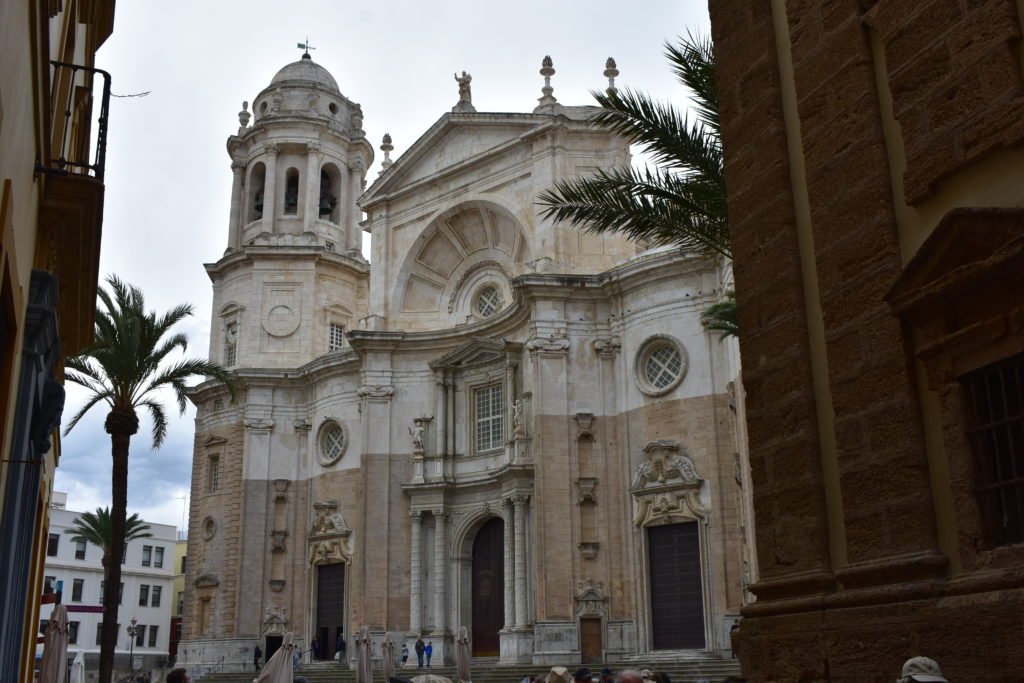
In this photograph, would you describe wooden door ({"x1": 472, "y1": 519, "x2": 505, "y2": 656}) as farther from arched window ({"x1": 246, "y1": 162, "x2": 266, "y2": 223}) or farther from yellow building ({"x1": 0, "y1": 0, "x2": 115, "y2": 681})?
yellow building ({"x1": 0, "y1": 0, "x2": 115, "y2": 681})

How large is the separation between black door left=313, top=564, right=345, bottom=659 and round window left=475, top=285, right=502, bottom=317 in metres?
10.6

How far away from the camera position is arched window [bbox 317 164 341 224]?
4609cm

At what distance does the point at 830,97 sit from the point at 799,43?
2.35 ft

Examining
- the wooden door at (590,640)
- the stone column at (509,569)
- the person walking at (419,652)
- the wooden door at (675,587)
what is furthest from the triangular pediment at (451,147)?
the person walking at (419,652)

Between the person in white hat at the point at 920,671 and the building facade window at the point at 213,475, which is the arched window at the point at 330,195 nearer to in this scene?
the building facade window at the point at 213,475

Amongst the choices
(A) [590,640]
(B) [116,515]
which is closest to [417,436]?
(A) [590,640]

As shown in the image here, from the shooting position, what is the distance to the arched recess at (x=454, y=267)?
38.2m

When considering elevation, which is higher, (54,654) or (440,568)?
(440,568)

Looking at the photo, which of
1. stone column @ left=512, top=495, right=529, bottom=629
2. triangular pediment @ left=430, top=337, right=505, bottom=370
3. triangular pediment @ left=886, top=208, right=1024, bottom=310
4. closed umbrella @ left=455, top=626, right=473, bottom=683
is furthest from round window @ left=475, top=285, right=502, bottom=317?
triangular pediment @ left=886, top=208, right=1024, bottom=310

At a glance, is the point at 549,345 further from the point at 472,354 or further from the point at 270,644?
the point at 270,644

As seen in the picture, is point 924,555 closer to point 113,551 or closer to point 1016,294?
point 1016,294

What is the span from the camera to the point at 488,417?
36031 mm

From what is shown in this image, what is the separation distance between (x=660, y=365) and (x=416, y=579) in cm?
1128

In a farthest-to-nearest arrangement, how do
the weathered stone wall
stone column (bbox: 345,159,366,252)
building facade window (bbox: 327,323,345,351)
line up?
stone column (bbox: 345,159,366,252) < building facade window (bbox: 327,323,345,351) < the weathered stone wall
